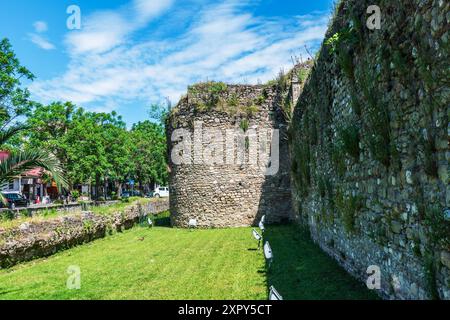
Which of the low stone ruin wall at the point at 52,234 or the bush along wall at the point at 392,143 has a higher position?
the bush along wall at the point at 392,143

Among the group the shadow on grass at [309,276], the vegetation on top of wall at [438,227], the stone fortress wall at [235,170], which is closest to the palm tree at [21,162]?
the shadow on grass at [309,276]

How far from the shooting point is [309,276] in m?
7.91

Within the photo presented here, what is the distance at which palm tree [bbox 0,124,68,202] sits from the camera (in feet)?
29.4

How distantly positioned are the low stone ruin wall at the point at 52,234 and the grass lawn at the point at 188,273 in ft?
1.13

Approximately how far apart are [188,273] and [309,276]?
2.84 meters

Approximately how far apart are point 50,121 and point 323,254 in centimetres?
3132

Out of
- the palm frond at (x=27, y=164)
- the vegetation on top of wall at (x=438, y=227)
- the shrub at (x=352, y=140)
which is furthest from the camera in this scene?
the palm frond at (x=27, y=164)

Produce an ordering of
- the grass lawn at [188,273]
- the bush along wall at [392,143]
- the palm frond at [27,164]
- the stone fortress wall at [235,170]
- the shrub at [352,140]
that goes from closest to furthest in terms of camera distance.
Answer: the bush along wall at [392,143], the shrub at [352,140], the grass lawn at [188,273], the palm frond at [27,164], the stone fortress wall at [235,170]

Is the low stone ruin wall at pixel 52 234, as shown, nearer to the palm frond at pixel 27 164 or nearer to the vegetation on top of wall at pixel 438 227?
the palm frond at pixel 27 164

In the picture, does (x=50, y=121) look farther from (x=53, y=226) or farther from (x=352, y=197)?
(x=352, y=197)

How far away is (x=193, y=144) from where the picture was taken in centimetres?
1919

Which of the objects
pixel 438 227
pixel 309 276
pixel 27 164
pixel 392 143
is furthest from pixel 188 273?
pixel 438 227

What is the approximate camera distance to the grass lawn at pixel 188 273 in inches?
286
